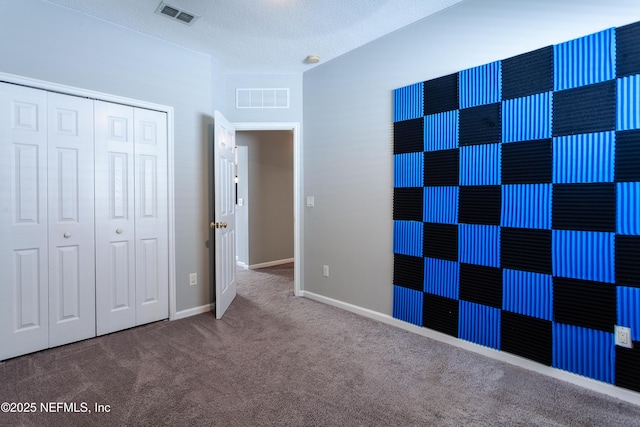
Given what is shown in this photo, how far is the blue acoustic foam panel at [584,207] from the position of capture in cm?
175

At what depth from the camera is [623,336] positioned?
173cm

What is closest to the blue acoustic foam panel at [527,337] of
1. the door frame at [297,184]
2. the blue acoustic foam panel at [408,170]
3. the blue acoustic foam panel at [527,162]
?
the blue acoustic foam panel at [527,162]

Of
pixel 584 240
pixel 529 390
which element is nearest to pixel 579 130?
pixel 584 240

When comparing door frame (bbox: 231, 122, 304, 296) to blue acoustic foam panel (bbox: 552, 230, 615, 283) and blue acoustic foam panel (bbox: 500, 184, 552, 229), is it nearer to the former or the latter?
blue acoustic foam panel (bbox: 500, 184, 552, 229)

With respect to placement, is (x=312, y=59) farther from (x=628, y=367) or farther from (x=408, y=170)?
(x=628, y=367)

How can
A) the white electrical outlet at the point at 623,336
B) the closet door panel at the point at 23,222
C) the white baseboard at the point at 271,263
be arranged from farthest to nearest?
the white baseboard at the point at 271,263
the closet door panel at the point at 23,222
the white electrical outlet at the point at 623,336

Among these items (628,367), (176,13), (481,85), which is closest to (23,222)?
(176,13)

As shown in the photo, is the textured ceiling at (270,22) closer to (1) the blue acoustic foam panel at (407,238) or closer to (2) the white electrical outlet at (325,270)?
(1) the blue acoustic foam panel at (407,238)

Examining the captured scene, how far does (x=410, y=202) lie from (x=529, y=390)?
1460mm

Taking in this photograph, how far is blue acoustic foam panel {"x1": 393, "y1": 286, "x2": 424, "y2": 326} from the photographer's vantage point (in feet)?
8.61

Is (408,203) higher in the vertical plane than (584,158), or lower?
lower

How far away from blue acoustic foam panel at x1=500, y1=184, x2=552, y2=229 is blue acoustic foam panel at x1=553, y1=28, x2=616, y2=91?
62cm

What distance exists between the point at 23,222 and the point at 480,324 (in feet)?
10.8

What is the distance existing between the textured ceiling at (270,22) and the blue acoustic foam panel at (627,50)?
3.52 ft
